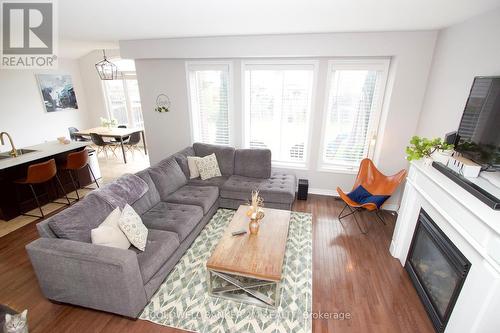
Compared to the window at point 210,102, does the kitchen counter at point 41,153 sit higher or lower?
lower

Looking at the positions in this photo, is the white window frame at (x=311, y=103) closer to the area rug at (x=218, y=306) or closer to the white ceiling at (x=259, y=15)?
the white ceiling at (x=259, y=15)

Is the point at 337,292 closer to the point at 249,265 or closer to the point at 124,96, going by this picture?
the point at 249,265

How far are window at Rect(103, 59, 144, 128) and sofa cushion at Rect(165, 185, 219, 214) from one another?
539cm

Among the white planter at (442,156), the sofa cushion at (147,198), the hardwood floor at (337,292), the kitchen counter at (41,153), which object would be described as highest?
the white planter at (442,156)

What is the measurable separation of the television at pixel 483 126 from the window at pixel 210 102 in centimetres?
356

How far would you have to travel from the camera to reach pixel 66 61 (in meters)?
7.21

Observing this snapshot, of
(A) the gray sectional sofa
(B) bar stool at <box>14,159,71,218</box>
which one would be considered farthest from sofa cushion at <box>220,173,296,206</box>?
(B) bar stool at <box>14,159,71,218</box>

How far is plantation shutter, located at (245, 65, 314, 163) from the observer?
4.22 m

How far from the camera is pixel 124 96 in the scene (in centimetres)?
773

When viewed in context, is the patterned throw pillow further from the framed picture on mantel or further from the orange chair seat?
the framed picture on mantel

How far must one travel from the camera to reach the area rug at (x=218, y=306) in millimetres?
2088

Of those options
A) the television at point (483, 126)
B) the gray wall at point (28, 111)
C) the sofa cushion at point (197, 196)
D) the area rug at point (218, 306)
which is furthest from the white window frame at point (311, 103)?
the gray wall at point (28, 111)

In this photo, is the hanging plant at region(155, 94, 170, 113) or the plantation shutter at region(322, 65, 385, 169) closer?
the plantation shutter at region(322, 65, 385, 169)

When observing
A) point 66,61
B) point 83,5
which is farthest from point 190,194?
point 66,61
